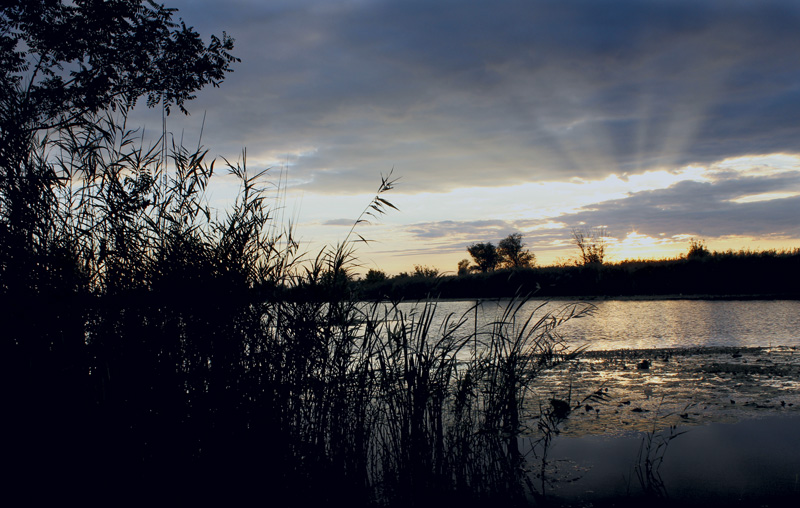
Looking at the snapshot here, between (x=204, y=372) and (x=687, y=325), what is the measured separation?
12.2m

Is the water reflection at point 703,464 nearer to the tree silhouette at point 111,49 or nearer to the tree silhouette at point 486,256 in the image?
the tree silhouette at point 111,49

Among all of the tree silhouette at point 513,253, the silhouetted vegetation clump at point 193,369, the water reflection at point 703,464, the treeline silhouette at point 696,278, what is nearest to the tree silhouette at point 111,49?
the silhouetted vegetation clump at point 193,369

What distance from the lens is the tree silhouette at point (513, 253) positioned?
52.9m

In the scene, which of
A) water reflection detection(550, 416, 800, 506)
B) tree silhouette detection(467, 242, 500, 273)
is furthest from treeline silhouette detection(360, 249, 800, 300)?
tree silhouette detection(467, 242, 500, 273)

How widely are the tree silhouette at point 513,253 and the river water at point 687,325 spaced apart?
113 feet

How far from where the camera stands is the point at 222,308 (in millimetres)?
3898

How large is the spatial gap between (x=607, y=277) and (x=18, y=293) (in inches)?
884

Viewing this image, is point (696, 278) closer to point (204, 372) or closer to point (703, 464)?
point (703, 464)

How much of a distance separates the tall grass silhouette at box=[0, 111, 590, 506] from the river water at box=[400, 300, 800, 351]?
3389 millimetres

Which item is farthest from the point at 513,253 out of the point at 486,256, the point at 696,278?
the point at 696,278

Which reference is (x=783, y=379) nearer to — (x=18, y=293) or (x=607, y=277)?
(x=18, y=293)

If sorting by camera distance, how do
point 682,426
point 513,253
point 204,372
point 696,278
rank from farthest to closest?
1. point 513,253
2. point 696,278
3. point 682,426
4. point 204,372

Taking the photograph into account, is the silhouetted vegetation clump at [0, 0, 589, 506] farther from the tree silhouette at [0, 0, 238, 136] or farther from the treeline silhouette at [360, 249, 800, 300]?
the treeline silhouette at [360, 249, 800, 300]

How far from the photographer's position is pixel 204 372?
3660 mm
